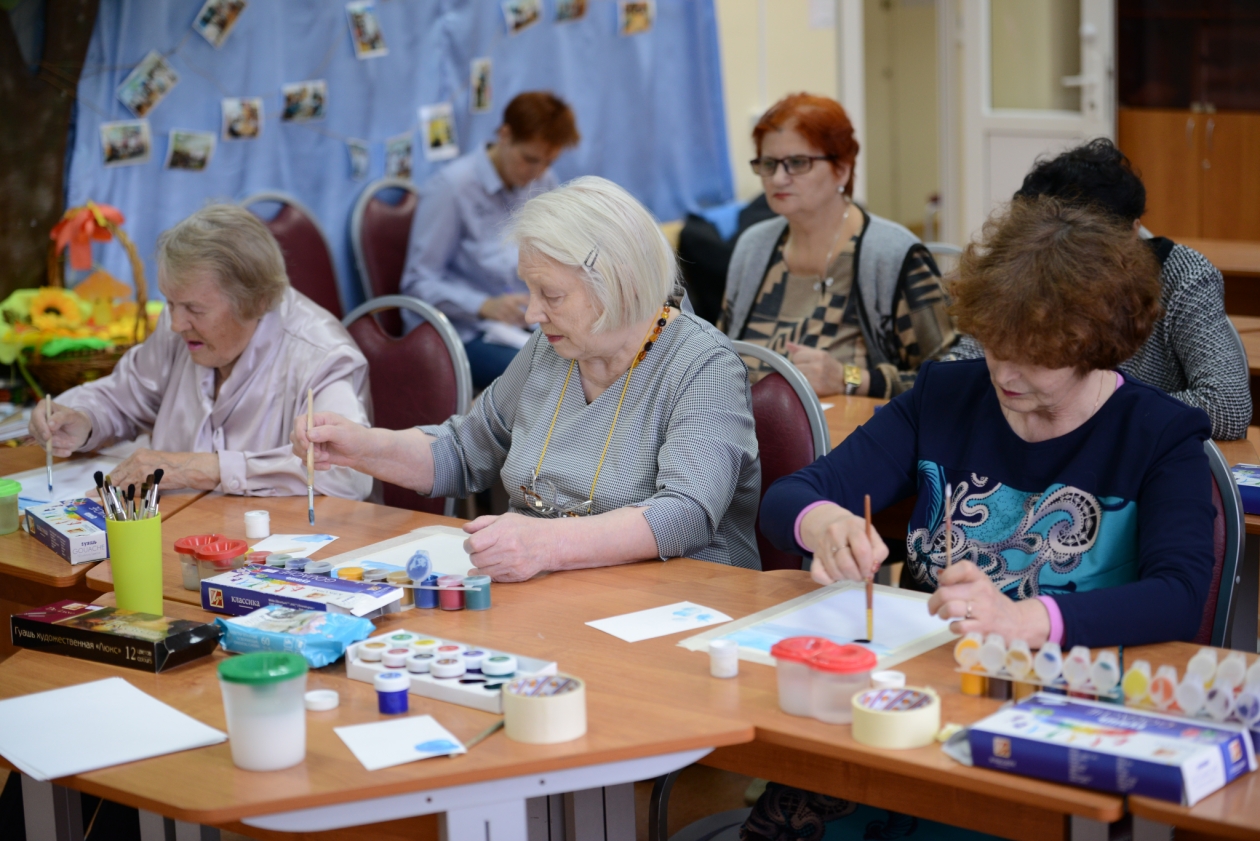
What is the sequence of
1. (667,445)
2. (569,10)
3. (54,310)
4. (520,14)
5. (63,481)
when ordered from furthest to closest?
(569,10)
(520,14)
(54,310)
(63,481)
(667,445)

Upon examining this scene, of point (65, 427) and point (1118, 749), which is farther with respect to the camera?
point (65, 427)

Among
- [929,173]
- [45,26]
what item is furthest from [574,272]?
[929,173]

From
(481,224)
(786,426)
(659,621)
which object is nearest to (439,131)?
(481,224)

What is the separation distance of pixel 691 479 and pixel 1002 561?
0.49 m

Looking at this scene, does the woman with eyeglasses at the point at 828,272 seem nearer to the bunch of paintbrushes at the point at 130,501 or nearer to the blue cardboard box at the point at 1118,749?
the bunch of paintbrushes at the point at 130,501

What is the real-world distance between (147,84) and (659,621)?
299 centimetres

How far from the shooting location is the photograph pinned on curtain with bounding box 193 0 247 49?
409cm

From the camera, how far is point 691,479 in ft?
6.64

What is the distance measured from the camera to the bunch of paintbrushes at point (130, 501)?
185cm

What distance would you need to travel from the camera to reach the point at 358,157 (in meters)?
4.59

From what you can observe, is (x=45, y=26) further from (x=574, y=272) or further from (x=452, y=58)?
(x=574, y=272)

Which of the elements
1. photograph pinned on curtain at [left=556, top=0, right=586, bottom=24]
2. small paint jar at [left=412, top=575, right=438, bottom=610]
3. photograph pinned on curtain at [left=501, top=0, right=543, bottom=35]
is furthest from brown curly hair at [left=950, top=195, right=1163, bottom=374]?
photograph pinned on curtain at [left=556, top=0, right=586, bottom=24]

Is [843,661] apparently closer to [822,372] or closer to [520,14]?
[822,372]

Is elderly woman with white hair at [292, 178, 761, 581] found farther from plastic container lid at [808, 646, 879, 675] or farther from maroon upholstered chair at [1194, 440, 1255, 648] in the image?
maroon upholstered chair at [1194, 440, 1255, 648]
